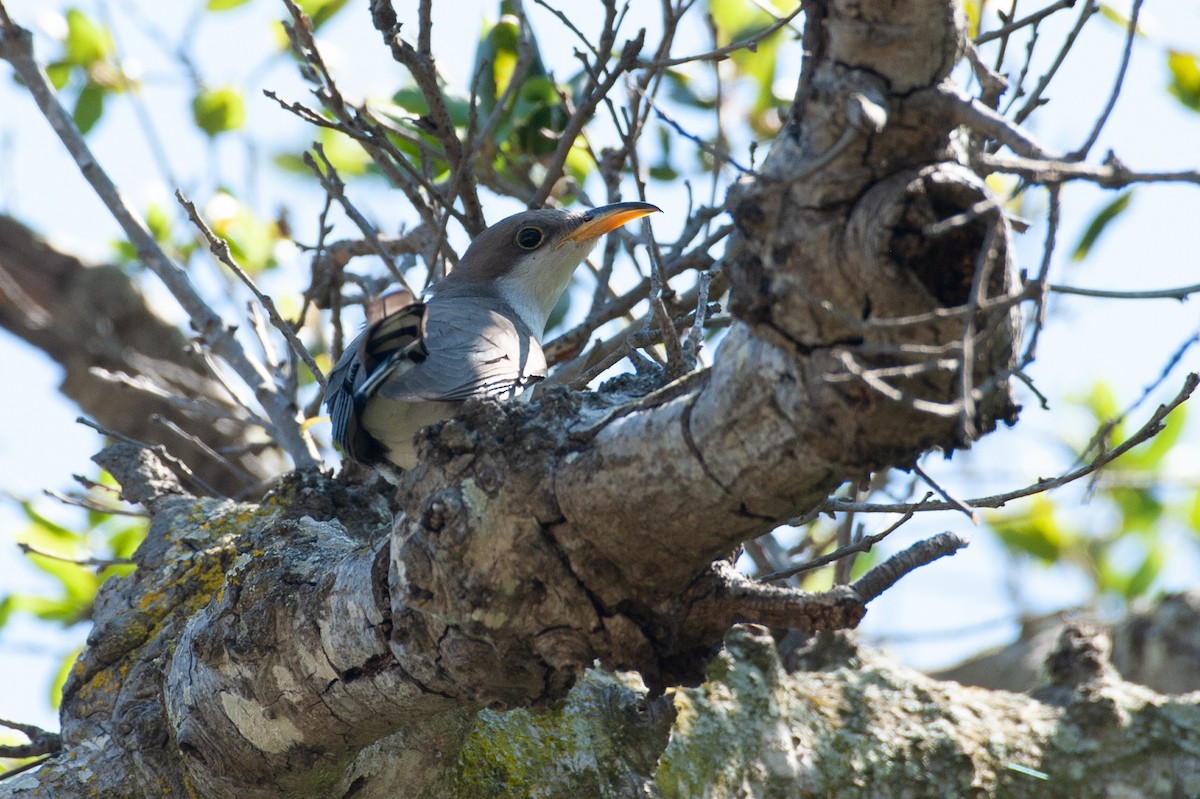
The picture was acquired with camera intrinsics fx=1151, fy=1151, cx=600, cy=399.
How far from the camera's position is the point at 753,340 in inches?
78.6

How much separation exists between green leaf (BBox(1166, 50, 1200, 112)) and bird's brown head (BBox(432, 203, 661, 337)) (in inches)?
107

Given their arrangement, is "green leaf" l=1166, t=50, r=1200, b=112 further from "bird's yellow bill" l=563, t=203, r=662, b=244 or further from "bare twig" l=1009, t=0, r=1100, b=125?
"bird's yellow bill" l=563, t=203, r=662, b=244

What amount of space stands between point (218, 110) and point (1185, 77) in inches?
197

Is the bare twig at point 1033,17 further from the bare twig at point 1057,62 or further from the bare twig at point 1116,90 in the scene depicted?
the bare twig at point 1116,90

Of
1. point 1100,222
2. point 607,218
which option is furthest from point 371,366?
point 1100,222

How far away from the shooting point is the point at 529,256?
16.8 feet

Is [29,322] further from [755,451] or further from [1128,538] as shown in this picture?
[1128,538]

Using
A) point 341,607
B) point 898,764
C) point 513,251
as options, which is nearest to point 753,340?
point 341,607

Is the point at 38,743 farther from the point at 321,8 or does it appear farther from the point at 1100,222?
the point at 1100,222

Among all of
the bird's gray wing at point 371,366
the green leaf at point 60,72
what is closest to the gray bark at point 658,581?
the bird's gray wing at point 371,366

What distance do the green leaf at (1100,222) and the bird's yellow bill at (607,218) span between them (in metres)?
2.18

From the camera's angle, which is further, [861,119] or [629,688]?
[629,688]

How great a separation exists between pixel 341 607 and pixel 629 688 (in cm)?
133

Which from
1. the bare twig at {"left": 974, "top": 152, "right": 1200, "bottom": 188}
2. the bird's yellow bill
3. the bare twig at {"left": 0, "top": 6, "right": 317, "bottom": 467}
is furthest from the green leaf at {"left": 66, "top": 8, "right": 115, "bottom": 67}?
the bare twig at {"left": 974, "top": 152, "right": 1200, "bottom": 188}
